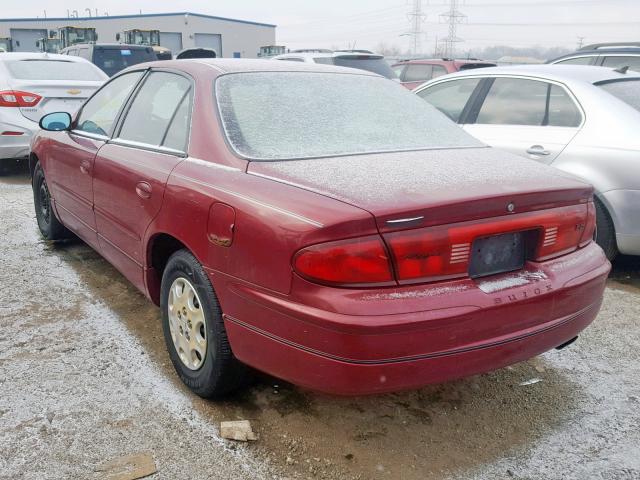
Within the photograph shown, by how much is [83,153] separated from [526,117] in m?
3.26

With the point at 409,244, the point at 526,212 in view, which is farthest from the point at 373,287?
the point at 526,212

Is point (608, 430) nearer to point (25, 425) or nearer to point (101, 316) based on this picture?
point (25, 425)

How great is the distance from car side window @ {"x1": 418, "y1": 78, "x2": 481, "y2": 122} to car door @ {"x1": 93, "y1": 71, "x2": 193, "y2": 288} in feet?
9.30

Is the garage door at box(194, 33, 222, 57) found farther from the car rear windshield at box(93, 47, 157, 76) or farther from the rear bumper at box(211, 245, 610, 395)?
the rear bumper at box(211, 245, 610, 395)

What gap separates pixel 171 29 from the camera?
5184 cm

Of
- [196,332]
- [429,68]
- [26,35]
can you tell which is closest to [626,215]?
[196,332]

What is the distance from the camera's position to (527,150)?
15.0ft

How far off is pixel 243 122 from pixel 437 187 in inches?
38.3

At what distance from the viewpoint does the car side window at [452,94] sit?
5.33 meters

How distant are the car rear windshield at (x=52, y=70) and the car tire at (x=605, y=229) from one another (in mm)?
6663

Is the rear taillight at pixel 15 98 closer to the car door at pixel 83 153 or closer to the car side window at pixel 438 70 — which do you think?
the car door at pixel 83 153

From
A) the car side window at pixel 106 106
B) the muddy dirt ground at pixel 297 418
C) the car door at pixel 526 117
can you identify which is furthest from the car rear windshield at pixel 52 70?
the car door at pixel 526 117

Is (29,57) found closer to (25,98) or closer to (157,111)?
(25,98)

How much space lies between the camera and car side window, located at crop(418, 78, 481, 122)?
17.5 ft
